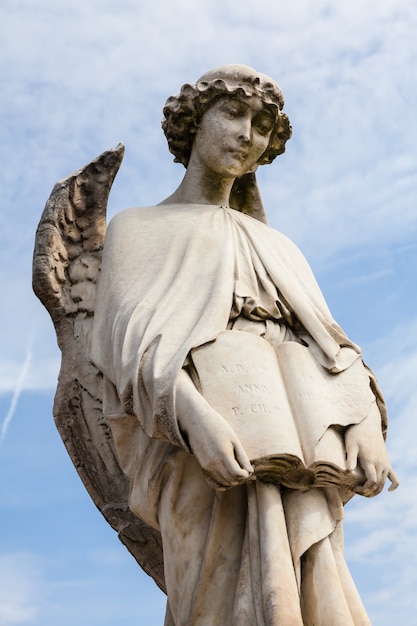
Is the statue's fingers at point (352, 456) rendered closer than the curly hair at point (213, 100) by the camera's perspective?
Yes

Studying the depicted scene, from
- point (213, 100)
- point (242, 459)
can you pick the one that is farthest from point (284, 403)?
point (213, 100)

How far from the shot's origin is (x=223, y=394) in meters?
8.25

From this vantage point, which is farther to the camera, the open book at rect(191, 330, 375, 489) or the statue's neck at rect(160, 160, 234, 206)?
the statue's neck at rect(160, 160, 234, 206)

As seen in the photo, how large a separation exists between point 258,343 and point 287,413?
1.52 feet

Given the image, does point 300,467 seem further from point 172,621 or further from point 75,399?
point 75,399

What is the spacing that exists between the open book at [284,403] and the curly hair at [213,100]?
Answer: 145 cm

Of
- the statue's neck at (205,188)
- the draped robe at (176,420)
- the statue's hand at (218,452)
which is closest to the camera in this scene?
the statue's hand at (218,452)

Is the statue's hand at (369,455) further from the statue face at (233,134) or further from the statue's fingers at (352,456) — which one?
the statue face at (233,134)

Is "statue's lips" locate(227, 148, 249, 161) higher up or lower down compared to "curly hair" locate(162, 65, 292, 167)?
lower down

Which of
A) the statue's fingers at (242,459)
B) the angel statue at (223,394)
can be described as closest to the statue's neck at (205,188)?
the angel statue at (223,394)

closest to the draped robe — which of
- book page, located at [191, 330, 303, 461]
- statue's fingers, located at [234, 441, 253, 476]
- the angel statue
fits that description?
the angel statue

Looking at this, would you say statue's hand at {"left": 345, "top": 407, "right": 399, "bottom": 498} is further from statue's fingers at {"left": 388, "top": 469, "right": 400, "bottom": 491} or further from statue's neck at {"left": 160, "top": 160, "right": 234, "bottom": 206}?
statue's neck at {"left": 160, "top": 160, "right": 234, "bottom": 206}

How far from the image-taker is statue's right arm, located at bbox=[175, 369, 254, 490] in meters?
7.89

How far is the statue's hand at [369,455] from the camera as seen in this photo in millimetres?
8312
